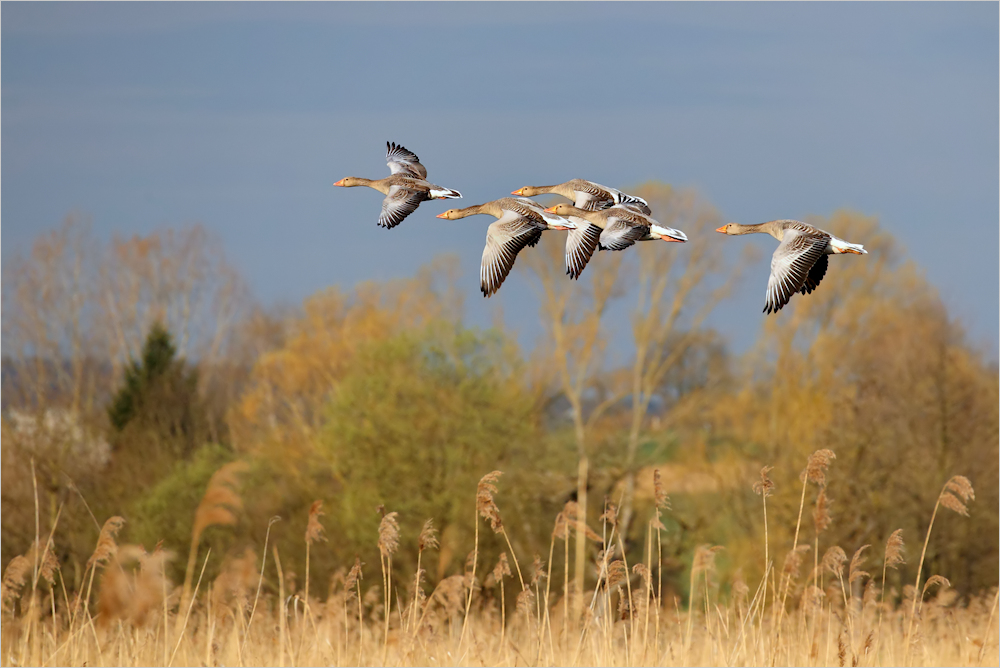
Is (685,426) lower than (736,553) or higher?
higher

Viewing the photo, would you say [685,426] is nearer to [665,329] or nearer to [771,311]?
[665,329]

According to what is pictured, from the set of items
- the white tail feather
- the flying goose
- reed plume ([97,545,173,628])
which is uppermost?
the flying goose

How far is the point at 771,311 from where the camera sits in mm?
3146

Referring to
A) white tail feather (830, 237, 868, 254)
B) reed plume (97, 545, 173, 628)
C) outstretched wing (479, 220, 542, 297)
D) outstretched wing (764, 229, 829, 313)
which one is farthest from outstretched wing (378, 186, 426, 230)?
reed plume (97, 545, 173, 628)

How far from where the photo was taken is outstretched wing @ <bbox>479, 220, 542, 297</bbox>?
3.27 metres

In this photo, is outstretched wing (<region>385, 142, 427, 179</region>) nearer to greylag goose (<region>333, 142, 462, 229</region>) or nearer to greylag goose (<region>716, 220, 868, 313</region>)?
greylag goose (<region>333, 142, 462, 229</region>)

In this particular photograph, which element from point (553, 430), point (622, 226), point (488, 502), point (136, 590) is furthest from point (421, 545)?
point (553, 430)

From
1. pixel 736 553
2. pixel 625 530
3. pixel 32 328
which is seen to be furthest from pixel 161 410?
pixel 736 553

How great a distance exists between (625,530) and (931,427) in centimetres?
881

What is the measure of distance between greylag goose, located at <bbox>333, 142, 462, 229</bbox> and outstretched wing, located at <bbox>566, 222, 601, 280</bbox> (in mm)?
352

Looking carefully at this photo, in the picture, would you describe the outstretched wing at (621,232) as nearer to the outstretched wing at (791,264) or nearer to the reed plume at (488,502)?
the outstretched wing at (791,264)

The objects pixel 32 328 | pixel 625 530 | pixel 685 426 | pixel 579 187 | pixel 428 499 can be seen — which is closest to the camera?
pixel 579 187

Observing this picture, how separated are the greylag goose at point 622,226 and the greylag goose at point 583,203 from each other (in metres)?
0.03

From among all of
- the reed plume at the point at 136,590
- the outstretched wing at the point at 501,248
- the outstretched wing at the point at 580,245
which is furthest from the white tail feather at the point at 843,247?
the reed plume at the point at 136,590
